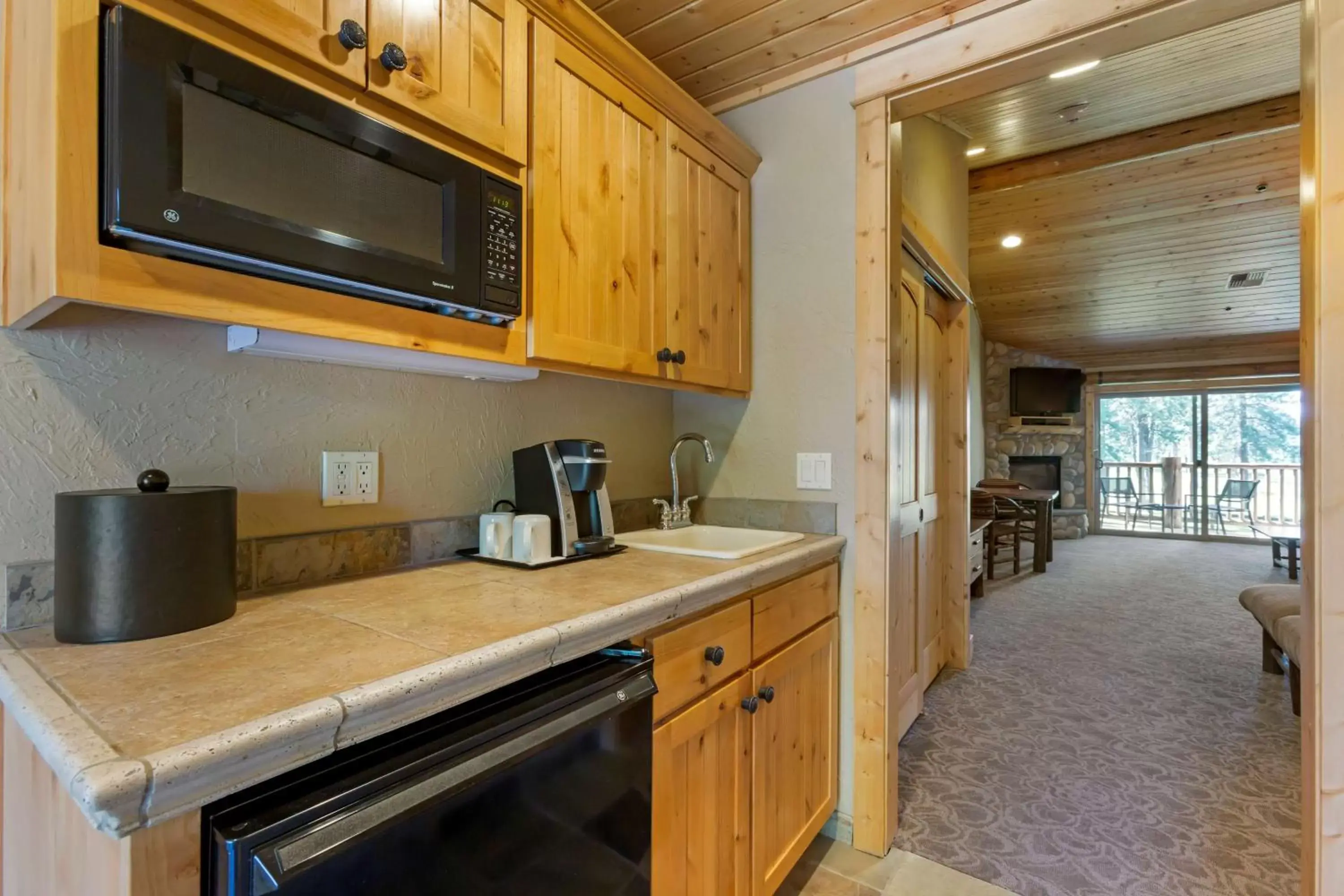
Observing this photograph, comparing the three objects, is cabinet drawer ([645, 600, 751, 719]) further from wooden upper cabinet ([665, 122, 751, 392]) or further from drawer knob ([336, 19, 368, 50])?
drawer knob ([336, 19, 368, 50])

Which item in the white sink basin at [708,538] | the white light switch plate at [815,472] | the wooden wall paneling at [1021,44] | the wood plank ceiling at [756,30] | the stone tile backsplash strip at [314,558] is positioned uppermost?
the wood plank ceiling at [756,30]

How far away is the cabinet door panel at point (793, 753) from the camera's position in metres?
1.47

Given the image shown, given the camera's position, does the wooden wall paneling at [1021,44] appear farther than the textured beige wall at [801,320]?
No

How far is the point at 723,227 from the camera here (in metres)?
1.98

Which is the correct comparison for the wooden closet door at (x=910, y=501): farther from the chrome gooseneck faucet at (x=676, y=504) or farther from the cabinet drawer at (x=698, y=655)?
the cabinet drawer at (x=698, y=655)

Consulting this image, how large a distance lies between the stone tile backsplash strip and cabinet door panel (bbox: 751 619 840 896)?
2.72ft

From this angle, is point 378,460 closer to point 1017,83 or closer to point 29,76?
point 29,76

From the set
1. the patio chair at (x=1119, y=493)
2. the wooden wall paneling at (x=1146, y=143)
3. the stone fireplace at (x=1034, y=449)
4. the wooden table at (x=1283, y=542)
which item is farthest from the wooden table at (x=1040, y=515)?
the patio chair at (x=1119, y=493)

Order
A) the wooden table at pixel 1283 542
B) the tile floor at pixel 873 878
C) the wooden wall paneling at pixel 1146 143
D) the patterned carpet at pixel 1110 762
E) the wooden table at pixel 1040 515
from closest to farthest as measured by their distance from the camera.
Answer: the tile floor at pixel 873 878 < the patterned carpet at pixel 1110 762 < the wooden wall paneling at pixel 1146 143 < the wooden table at pixel 1283 542 < the wooden table at pixel 1040 515

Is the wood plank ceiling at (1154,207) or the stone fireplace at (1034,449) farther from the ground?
the wood plank ceiling at (1154,207)

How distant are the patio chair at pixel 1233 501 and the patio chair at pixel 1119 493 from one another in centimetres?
66

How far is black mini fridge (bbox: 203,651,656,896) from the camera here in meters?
0.61

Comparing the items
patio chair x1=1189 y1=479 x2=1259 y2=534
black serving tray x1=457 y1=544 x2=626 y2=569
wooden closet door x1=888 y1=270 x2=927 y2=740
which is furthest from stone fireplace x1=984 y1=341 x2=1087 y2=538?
black serving tray x1=457 y1=544 x2=626 y2=569

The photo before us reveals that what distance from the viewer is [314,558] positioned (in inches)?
48.8
